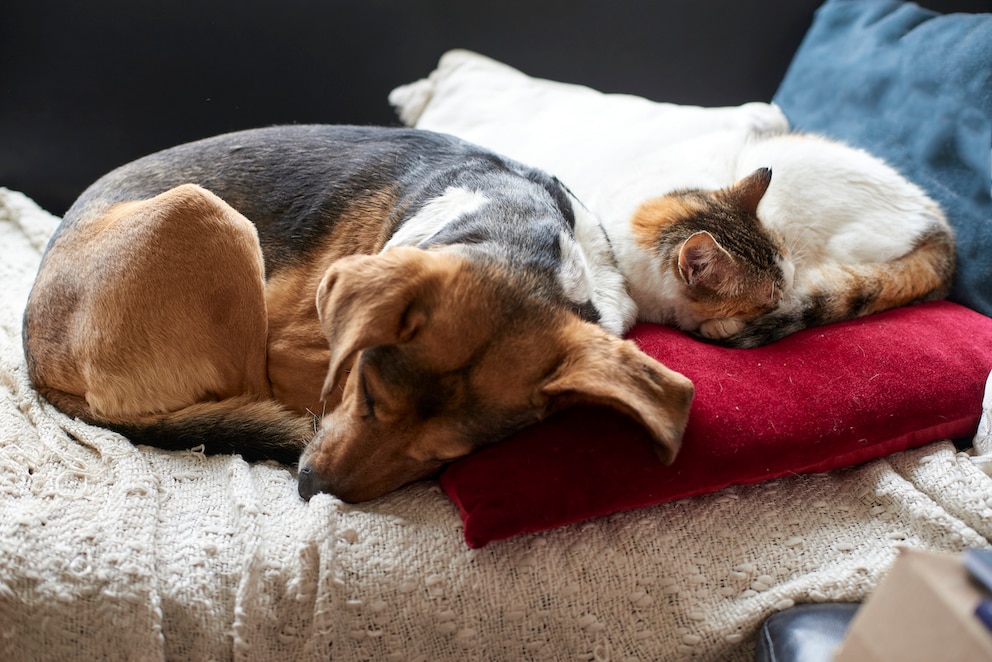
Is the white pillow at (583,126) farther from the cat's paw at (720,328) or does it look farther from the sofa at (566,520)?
the sofa at (566,520)

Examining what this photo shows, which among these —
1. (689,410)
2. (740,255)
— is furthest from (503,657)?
(740,255)

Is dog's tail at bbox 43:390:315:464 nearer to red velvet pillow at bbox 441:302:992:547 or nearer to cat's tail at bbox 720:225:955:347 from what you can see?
red velvet pillow at bbox 441:302:992:547

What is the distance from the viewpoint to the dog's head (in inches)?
65.8

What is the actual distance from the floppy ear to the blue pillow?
6.73 feet

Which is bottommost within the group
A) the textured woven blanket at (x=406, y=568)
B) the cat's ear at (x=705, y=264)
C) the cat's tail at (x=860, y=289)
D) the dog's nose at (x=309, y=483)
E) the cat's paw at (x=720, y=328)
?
the textured woven blanket at (x=406, y=568)

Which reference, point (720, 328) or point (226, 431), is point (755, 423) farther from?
point (226, 431)

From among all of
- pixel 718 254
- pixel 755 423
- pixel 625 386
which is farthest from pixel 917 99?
pixel 625 386

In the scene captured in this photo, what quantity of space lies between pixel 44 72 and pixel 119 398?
195cm

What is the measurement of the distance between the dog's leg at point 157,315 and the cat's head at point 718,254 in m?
1.32

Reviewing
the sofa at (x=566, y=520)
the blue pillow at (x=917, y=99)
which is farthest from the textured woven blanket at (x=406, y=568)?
the blue pillow at (x=917, y=99)

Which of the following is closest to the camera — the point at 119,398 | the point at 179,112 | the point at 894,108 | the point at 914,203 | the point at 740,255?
the point at 119,398

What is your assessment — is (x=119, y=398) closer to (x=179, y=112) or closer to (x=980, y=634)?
(x=179, y=112)

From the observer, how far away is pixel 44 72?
3189mm

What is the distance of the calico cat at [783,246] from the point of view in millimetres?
2330
